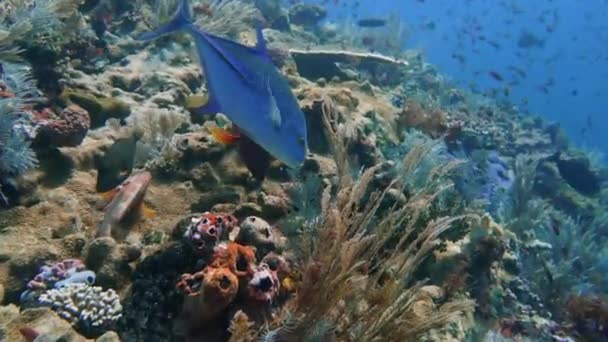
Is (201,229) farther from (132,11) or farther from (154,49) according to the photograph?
(132,11)

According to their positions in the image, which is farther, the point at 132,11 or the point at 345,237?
the point at 132,11

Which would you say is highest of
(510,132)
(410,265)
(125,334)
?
(410,265)

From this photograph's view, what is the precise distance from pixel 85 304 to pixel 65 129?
6.45ft

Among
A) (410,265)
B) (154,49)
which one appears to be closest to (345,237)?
(410,265)

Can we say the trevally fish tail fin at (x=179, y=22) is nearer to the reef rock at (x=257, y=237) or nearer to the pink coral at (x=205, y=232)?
the pink coral at (x=205, y=232)

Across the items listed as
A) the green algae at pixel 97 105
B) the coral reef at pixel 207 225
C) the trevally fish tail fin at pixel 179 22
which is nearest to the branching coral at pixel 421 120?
the coral reef at pixel 207 225

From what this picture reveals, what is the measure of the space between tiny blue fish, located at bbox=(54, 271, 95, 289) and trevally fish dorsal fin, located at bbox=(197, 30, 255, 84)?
178cm

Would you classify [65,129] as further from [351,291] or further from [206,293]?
[351,291]

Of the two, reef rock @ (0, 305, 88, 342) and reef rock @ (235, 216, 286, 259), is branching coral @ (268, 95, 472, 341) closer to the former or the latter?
reef rock @ (235, 216, 286, 259)

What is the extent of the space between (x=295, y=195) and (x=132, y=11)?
6.92 meters

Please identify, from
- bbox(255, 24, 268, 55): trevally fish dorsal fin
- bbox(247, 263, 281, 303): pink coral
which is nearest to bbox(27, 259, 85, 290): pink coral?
bbox(247, 263, 281, 303): pink coral

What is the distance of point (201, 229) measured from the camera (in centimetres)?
296

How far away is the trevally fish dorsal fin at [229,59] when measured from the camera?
238cm

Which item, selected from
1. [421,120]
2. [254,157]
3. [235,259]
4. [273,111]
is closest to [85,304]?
[235,259]
